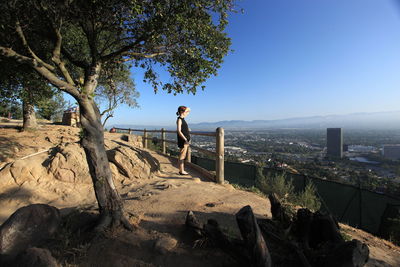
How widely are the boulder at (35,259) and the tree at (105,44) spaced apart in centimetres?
76

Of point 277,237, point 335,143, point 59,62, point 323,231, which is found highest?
point 59,62

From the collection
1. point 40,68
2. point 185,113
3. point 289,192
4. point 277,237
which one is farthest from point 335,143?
point 40,68

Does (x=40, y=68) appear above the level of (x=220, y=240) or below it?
above

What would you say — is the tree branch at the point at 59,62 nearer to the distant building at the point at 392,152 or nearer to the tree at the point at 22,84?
the tree at the point at 22,84

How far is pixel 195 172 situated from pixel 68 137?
696cm

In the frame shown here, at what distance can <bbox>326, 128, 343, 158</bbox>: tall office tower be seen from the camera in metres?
18.7

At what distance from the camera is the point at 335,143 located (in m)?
19.7

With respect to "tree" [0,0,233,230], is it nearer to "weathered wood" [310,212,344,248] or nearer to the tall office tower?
"weathered wood" [310,212,344,248]

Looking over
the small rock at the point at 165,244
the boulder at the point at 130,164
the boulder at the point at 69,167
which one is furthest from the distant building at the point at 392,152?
the boulder at the point at 69,167

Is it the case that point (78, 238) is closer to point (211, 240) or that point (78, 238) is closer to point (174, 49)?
point (211, 240)

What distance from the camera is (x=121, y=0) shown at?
12.2ft

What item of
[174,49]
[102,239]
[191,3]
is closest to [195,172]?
[174,49]

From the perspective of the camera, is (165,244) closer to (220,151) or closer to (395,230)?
(220,151)

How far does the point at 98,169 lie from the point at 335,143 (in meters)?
22.4
